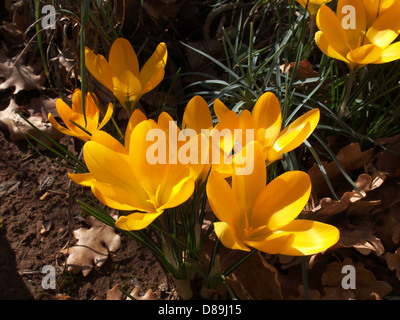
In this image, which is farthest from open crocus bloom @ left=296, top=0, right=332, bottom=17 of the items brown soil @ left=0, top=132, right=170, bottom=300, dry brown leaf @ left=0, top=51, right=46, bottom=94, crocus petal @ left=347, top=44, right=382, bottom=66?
dry brown leaf @ left=0, top=51, right=46, bottom=94

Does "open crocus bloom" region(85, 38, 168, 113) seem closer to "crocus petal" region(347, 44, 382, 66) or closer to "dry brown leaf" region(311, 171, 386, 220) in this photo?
"crocus petal" region(347, 44, 382, 66)

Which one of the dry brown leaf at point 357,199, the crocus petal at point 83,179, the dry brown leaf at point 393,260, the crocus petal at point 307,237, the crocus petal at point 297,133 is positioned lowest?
→ the dry brown leaf at point 393,260

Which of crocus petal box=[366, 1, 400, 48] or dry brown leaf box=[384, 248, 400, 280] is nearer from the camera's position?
crocus petal box=[366, 1, 400, 48]

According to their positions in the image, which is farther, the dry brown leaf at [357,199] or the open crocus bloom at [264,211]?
the dry brown leaf at [357,199]

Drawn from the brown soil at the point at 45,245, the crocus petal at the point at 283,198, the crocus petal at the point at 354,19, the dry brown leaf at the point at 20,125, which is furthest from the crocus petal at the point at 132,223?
the dry brown leaf at the point at 20,125

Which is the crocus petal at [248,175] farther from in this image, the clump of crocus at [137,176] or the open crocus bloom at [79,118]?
the open crocus bloom at [79,118]

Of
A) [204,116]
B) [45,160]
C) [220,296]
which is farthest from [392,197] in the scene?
[45,160]

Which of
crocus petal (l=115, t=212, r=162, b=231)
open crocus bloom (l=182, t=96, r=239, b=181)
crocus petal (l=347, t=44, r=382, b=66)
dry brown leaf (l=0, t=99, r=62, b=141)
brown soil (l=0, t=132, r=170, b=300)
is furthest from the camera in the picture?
dry brown leaf (l=0, t=99, r=62, b=141)

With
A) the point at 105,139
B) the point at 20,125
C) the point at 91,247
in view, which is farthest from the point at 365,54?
the point at 20,125
